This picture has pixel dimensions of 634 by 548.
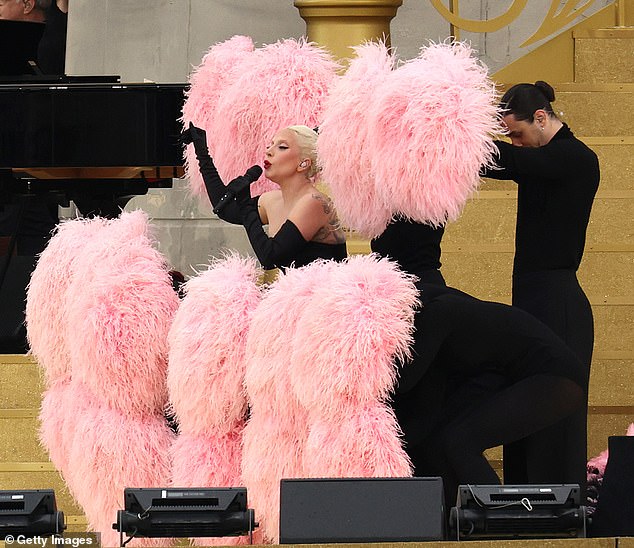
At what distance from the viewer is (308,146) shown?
16.4 feet

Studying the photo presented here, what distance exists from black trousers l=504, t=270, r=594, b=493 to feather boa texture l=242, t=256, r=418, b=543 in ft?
1.70

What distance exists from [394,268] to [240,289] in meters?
0.47

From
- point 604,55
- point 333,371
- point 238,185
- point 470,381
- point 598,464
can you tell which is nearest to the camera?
point 333,371

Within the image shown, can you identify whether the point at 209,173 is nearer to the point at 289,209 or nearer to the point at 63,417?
the point at 289,209

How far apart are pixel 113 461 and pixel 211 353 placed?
48 centimetres

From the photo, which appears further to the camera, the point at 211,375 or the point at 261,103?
the point at 261,103

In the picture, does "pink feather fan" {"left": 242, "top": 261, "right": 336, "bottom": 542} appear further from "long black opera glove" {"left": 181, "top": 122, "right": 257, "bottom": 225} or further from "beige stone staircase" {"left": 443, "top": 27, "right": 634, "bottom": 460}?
"beige stone staircase" {"left": 443, "top": 27, "right": 634, "bottom": 460}

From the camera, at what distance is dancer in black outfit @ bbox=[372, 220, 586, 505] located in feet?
14.5

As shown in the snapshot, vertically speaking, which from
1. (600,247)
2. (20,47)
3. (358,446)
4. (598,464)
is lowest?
(598,464)

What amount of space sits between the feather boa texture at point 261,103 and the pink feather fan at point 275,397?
40.9 inches

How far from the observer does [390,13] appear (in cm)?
666

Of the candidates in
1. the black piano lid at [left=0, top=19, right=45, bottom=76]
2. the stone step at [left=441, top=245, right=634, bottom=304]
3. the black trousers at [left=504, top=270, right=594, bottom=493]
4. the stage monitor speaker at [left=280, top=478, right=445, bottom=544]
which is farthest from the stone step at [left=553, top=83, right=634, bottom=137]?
the stage monitor speaker at [left=280, top=478, right=445, bottom=544]

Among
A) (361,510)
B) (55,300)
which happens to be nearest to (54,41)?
(55,300)

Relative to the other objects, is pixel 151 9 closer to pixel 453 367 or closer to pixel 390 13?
pixel 390 13
